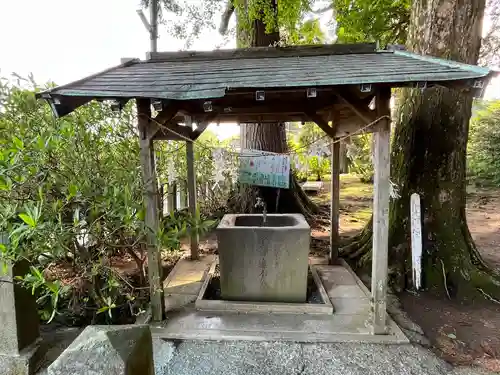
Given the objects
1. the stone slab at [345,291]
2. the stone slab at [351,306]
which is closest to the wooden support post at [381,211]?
the stone slab at [351,306]

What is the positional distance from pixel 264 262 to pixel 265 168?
4.97ft

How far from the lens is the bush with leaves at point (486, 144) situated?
399 inches

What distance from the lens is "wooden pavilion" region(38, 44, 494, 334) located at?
2.60 metres

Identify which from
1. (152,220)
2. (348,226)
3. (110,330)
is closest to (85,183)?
(152,220)

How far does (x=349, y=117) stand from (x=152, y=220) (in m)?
2.89

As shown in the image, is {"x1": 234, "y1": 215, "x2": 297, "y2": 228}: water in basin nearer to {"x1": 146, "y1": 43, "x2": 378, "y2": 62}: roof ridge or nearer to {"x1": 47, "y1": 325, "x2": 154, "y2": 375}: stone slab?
{"x1": 146, "y1": 43, "x2": 378, "y2": 62}: roof ridge

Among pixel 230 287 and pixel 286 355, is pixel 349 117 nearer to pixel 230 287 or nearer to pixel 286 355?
pixel 230 287

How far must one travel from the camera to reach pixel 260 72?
120 inches

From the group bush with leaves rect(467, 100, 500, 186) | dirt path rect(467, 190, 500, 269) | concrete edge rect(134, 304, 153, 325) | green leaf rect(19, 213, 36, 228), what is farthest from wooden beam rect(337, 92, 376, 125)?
bush with leaves rect(467, 100, 500, 186)

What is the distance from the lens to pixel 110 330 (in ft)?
3.11

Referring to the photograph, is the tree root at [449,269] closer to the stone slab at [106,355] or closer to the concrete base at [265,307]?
the concrete base at [265,307]

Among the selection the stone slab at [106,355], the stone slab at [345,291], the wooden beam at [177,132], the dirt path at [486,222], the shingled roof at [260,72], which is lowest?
the stone slab at [345,291]

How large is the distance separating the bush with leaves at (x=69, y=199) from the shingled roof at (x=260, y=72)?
437 mm

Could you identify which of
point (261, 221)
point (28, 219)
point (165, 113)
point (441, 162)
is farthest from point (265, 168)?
point (28, 219)
